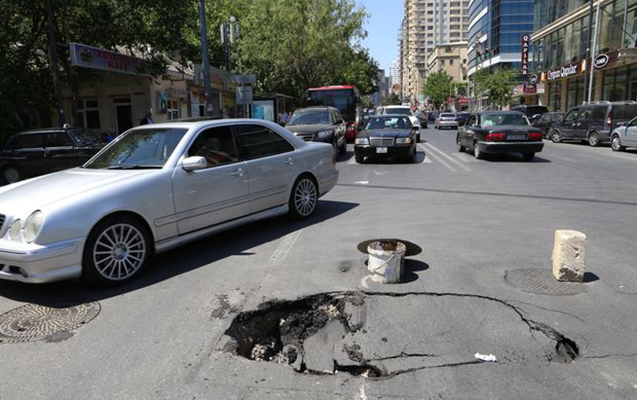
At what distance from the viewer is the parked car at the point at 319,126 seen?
15.1 meters

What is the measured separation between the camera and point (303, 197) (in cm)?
745

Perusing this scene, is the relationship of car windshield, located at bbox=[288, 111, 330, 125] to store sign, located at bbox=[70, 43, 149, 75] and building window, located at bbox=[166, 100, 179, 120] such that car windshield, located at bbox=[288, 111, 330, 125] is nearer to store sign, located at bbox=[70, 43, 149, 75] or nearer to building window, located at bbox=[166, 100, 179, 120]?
store sign, located at bbox=[70, 43, 149, 75]

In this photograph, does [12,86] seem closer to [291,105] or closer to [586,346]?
[586,346]

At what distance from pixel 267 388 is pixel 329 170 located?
5367 millimetres

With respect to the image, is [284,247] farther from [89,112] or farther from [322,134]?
[89,112]

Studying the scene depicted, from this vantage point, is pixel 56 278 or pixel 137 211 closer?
pixel 56 278

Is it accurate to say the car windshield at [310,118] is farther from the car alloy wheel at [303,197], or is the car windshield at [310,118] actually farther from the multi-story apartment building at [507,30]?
the multi-story apartment building at [507,30]

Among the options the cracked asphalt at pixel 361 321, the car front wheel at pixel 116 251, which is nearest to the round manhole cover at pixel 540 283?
the cracked asphalt at pixel 361 321

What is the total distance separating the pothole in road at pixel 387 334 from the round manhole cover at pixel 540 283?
0.54 m

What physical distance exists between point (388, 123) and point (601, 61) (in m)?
22.4

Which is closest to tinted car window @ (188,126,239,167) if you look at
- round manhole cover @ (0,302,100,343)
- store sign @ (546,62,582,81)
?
round manhole cover @ (0,302,100,343)

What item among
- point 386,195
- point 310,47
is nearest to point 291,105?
Result: point 310,47

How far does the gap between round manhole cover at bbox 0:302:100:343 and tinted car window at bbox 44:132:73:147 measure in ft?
34.6

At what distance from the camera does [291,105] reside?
43750mm
